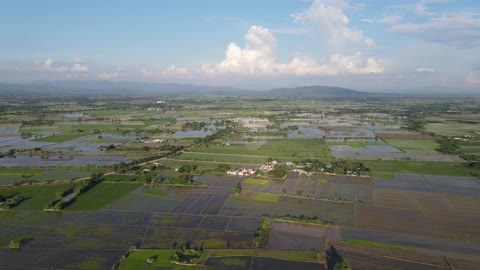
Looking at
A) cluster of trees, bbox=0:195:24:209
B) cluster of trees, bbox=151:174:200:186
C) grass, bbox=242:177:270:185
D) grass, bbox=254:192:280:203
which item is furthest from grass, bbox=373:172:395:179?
cluster of trees, bbox=0:195:24:209

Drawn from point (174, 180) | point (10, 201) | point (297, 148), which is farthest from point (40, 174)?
point (297, 148)

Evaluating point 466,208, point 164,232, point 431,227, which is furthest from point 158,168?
point 466,208

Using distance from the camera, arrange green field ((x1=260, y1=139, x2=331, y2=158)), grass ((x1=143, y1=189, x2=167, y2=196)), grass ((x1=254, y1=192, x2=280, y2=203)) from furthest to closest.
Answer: green field ((x1=260, y1=139, x2=331, y2=158))
grass ((x1=143, y1=189, x2=167, y2=196))
grass ((x1=254, y1=192, x2=280, y2=203))

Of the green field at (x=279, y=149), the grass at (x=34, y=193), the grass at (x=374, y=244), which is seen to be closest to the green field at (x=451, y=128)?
the green field at (x=279, y=149)

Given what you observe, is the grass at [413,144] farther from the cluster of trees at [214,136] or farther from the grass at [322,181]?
the cluster of trees at [214,136]

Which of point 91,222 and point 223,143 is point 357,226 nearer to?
point 91,222

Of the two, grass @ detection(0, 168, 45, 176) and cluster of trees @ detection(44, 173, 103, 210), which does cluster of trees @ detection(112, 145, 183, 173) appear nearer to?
cluster of trees @ detection(44, 173, 103, 210)
